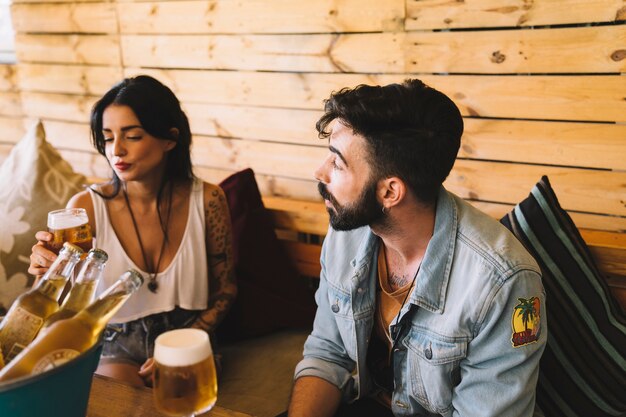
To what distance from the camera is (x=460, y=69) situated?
83.3 inches

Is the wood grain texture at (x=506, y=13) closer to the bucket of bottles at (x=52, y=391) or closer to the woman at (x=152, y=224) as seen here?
the woman at (x=152, y=224)

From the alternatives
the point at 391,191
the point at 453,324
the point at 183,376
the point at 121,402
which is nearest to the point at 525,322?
the point at 453,324

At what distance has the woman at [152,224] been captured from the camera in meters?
1.94

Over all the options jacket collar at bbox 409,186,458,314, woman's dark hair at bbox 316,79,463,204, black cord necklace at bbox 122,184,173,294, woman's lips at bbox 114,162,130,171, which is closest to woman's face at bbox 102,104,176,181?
woman's lips at bbox 114,162,130,171

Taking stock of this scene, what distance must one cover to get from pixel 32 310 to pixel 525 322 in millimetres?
980

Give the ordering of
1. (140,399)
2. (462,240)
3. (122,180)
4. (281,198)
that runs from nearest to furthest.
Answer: (140,399)
(462,240)
(122,180)
(281,198)

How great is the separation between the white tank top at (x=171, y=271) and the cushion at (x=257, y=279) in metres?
0.22

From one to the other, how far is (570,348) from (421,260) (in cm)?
46

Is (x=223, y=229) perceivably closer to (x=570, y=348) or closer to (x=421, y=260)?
(x=421, y=260)

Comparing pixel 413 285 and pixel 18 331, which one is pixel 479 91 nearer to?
pixel 413 285

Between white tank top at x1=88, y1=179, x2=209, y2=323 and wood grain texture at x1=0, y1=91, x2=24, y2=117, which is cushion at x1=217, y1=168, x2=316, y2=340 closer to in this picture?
white tank top at x1=88, y1=179, x2=209, y2=323

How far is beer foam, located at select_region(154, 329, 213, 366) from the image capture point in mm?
1071

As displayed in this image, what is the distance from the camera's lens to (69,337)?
1057 millimetres

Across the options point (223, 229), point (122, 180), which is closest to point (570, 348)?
point (223, 229)
